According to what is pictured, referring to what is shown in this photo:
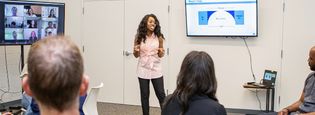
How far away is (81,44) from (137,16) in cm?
111

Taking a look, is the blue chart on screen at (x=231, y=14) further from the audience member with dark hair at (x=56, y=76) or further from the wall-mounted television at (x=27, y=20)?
the audience member with dark hair at (x=56, y=76)

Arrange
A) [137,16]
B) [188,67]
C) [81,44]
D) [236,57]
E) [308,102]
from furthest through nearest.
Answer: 1. [81,44]
2. [137,16]
3. [236,57]
4. [308,102]
5. [188,67]

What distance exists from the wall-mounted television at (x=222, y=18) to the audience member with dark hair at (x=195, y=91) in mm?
3130

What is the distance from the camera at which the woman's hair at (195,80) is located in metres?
2.01

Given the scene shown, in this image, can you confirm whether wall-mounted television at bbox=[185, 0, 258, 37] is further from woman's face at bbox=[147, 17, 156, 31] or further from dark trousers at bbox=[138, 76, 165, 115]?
dark trousers at bbox=[138, 76, 165, 115]

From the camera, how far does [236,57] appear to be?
5277 mm

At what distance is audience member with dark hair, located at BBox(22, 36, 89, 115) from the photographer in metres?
0.85

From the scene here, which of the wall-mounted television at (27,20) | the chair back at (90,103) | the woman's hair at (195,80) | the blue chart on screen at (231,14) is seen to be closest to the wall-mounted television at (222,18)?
the blue chart on screen at (231,14)

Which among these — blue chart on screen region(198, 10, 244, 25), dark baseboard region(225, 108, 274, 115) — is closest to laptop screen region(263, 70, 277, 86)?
dark baseboard region(225, 108, 274, 115)

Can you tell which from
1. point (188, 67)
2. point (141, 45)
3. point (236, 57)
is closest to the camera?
point (188, 67)

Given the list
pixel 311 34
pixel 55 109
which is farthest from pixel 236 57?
pixel 55 109

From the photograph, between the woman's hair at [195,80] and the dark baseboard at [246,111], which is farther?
the dark baseboard at [246,111]

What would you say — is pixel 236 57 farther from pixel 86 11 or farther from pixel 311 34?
pixel 86 11

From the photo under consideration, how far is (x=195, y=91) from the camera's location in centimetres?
201
